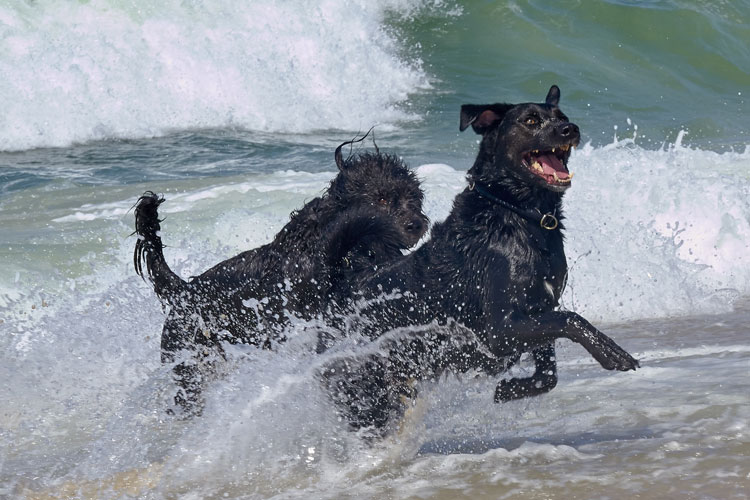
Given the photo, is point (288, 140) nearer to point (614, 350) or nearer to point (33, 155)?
point (33, 155)

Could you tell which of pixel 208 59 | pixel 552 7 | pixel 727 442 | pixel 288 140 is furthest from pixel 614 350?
pixel 552 7

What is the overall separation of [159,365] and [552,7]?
16.7 metres

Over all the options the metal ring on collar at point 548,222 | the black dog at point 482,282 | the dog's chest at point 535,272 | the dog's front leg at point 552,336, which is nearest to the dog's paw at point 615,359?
the dog's front leg at point 552,336

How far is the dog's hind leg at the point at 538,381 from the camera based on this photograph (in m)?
5.12

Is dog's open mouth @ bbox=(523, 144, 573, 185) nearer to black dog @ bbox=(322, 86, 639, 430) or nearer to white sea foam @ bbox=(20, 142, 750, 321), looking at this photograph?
black dog @ bbox=(322, 86, 639, 430)

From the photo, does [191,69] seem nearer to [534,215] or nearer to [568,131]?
[568,131]

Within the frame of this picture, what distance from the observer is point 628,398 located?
5477 mm

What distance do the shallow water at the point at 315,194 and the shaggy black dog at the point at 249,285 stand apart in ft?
0.54

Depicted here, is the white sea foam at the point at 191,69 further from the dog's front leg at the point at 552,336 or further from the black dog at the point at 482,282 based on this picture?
the dog's front leg at the point at 552,336

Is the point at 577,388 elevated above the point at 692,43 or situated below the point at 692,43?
below

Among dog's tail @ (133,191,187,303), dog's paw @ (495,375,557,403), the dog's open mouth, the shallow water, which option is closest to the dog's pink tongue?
the dog's open mouth

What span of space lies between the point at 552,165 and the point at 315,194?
5102 millimetres

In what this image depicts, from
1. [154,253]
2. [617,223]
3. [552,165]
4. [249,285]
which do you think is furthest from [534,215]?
[617,223]

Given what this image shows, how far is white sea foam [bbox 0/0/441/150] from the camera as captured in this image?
49.2 ft
